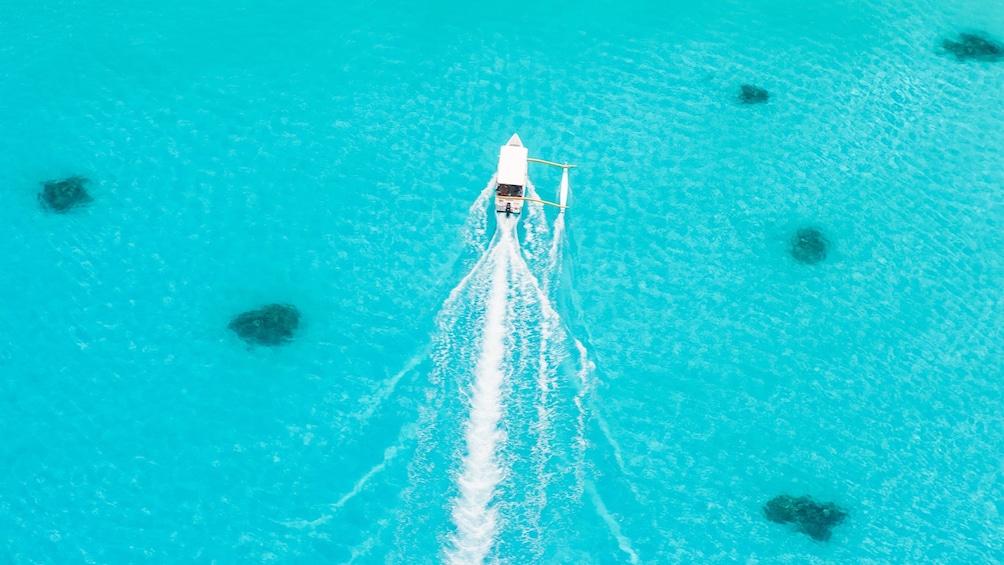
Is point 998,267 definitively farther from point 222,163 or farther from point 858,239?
point 222,163

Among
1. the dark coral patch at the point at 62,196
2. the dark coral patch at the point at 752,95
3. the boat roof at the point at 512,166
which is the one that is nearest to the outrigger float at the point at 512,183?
the boat roof at the point at 512,166

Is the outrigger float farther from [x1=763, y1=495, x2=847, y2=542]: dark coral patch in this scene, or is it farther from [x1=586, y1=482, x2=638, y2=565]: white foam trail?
[x1=763, y1=495, x2=847, y2=542]: dark coral patch

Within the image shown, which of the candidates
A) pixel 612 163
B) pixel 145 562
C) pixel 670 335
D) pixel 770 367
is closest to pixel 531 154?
pixel 612 163

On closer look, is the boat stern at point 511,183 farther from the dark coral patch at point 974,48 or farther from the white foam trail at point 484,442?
the dark coral patch at point 974,48

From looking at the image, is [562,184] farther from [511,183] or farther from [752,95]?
[752,95]

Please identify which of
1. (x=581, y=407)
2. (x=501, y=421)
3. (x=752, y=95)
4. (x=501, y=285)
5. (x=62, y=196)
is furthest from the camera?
(x=752, y=95)

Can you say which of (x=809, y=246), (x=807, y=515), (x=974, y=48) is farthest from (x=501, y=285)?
(x=974, y=48)
